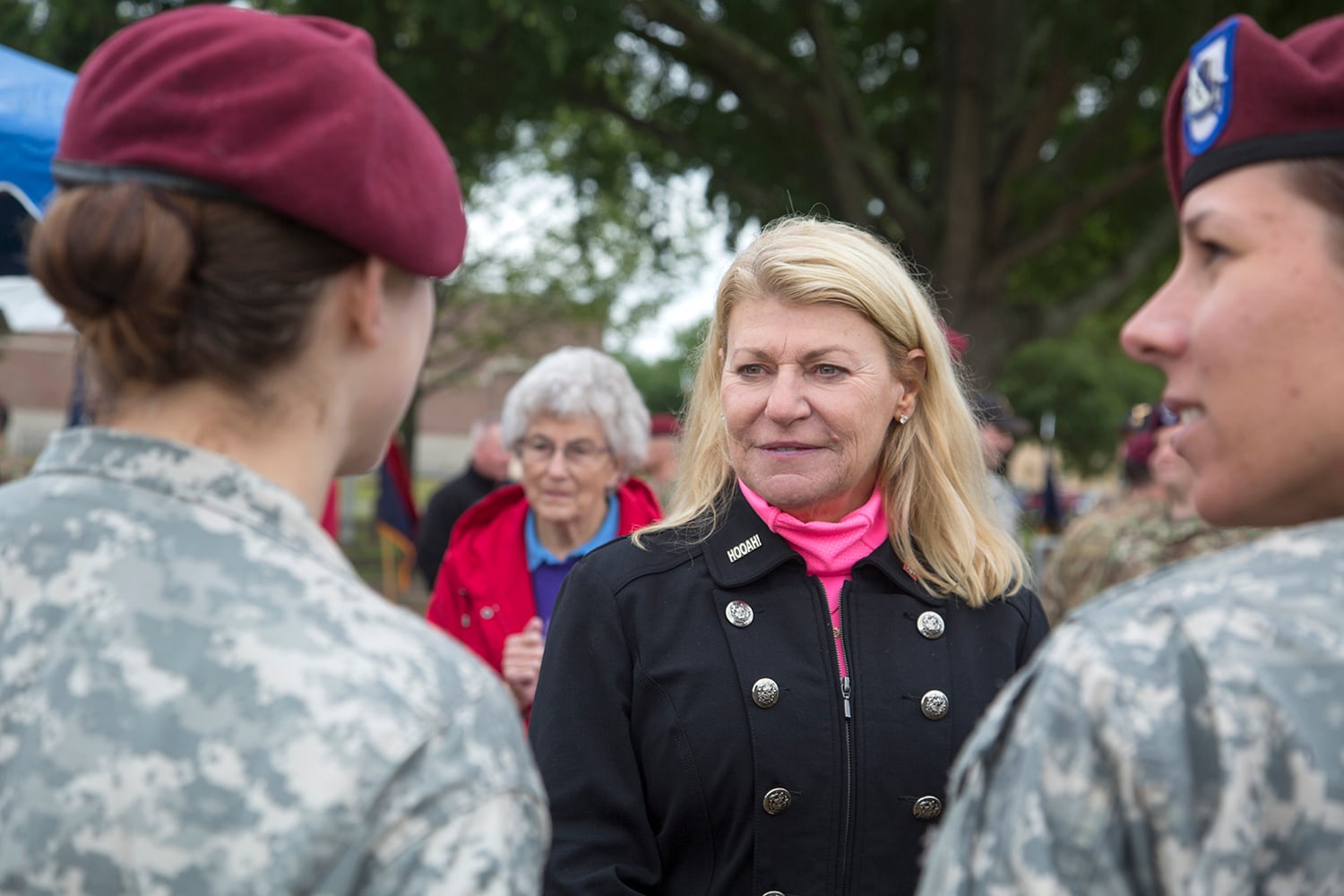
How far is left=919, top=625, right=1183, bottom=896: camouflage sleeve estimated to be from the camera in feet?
3.89

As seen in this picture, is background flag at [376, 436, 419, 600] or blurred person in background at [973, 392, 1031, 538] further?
background flag at [376, 436, 419, 600]

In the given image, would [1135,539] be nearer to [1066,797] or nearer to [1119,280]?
[1066,797]

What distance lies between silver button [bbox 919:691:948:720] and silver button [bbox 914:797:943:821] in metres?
0.16

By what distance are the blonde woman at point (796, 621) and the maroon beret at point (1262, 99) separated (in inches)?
54.6

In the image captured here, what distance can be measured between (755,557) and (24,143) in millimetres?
3176

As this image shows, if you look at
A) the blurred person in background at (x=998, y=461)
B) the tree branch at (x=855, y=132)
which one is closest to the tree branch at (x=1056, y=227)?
the tree branch at (x=855, y=132)

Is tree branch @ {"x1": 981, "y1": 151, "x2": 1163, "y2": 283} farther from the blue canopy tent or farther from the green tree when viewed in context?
the blue canopy tent

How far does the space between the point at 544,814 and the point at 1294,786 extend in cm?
71

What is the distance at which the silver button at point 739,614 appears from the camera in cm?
259

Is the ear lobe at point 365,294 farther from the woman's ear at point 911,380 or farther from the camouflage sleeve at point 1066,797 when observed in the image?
the woman's ear at point 911,380

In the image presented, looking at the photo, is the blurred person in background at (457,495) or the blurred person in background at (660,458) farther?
the blurred person in background at (660,458)

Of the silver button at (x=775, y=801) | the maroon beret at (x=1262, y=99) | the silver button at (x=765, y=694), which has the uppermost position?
the maroon beret at (x=1262, y=99)

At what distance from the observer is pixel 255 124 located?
1341 millimetres

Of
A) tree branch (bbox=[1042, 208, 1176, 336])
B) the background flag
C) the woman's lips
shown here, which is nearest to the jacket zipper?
the woman's lips
